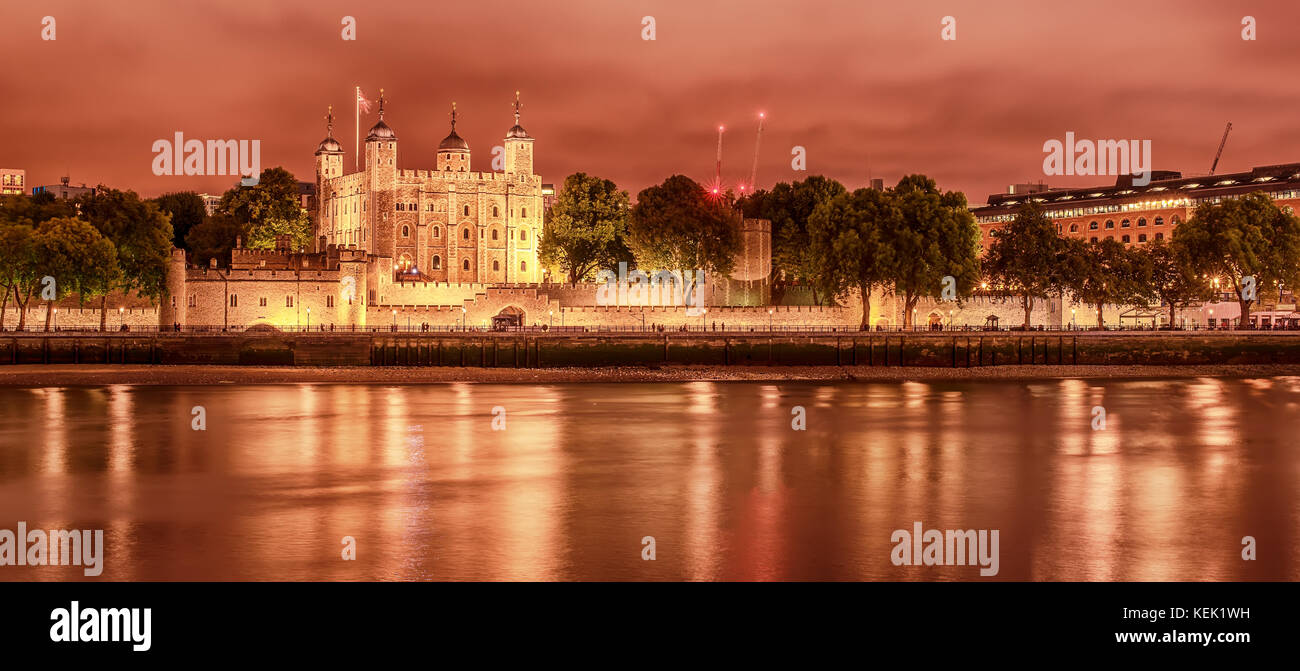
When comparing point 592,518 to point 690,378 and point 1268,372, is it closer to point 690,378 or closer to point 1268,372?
point 690,378

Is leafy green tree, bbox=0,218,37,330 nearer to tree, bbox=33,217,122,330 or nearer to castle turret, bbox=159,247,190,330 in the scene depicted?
tree, bbox=33,217,122,330

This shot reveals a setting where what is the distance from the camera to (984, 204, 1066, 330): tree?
73.2m

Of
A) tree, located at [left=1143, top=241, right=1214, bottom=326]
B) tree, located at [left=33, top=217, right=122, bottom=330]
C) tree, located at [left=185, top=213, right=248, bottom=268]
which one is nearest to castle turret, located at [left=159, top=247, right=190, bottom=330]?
tree, located at [left=33, top=217, right=122, bottom=330]

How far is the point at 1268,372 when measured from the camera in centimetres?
5916

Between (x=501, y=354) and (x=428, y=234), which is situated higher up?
(x=428, y=234)

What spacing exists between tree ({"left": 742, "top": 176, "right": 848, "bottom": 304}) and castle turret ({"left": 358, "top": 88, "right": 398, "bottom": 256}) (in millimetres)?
34991

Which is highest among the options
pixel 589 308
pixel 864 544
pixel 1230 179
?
pixel 1230 179

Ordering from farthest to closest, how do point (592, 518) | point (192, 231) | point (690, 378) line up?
point (192, 231)
point (690, 378)
point (592, 518)

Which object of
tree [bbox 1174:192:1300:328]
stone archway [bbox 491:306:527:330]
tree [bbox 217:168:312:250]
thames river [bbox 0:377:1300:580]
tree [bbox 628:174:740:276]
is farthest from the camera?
tree [bbox 217:168:312:250]

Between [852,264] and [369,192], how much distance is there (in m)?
53.2

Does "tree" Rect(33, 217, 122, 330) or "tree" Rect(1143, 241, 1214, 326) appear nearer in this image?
"tree" Rect(33, 217, 122, 330)

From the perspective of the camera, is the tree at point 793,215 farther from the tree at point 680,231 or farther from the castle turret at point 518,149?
the castle turret at point 518,149

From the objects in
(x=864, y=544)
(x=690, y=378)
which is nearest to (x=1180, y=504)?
(x=864, y=544)

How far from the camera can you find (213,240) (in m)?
87.8
